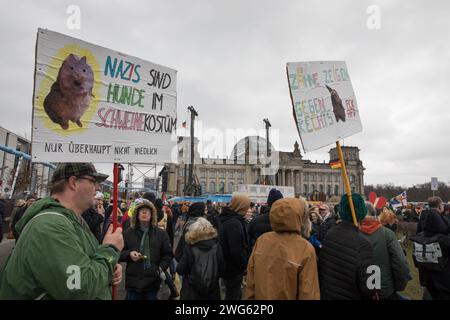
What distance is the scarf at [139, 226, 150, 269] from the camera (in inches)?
164

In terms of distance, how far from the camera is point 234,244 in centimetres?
450

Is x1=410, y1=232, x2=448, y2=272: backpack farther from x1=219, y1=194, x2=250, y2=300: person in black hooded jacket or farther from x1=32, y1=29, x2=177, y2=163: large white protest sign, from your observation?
x1=32, y1=29, x2=177, y2=163: large white protest sign

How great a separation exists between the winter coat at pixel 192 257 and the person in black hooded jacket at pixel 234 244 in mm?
451

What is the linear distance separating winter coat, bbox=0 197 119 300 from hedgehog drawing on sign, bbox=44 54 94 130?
45.3 inches

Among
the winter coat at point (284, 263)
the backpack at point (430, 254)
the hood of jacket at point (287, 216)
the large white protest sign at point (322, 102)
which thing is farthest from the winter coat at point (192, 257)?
the backpack at point (430, 254)

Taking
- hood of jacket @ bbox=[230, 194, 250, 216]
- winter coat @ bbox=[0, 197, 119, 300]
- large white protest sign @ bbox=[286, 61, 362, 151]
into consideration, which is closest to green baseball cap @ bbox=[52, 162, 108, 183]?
winter coat @ bbox=[0, 197, 119, 300]

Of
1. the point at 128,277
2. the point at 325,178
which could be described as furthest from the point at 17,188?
the point at 325,178

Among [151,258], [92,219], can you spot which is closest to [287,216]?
[151,258]

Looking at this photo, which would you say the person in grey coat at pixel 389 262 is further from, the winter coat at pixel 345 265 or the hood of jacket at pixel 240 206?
the hood of jacket at pixel 240 206

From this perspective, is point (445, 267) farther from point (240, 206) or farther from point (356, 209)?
point (240, 206)

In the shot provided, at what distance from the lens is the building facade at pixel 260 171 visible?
94375 millimetres
